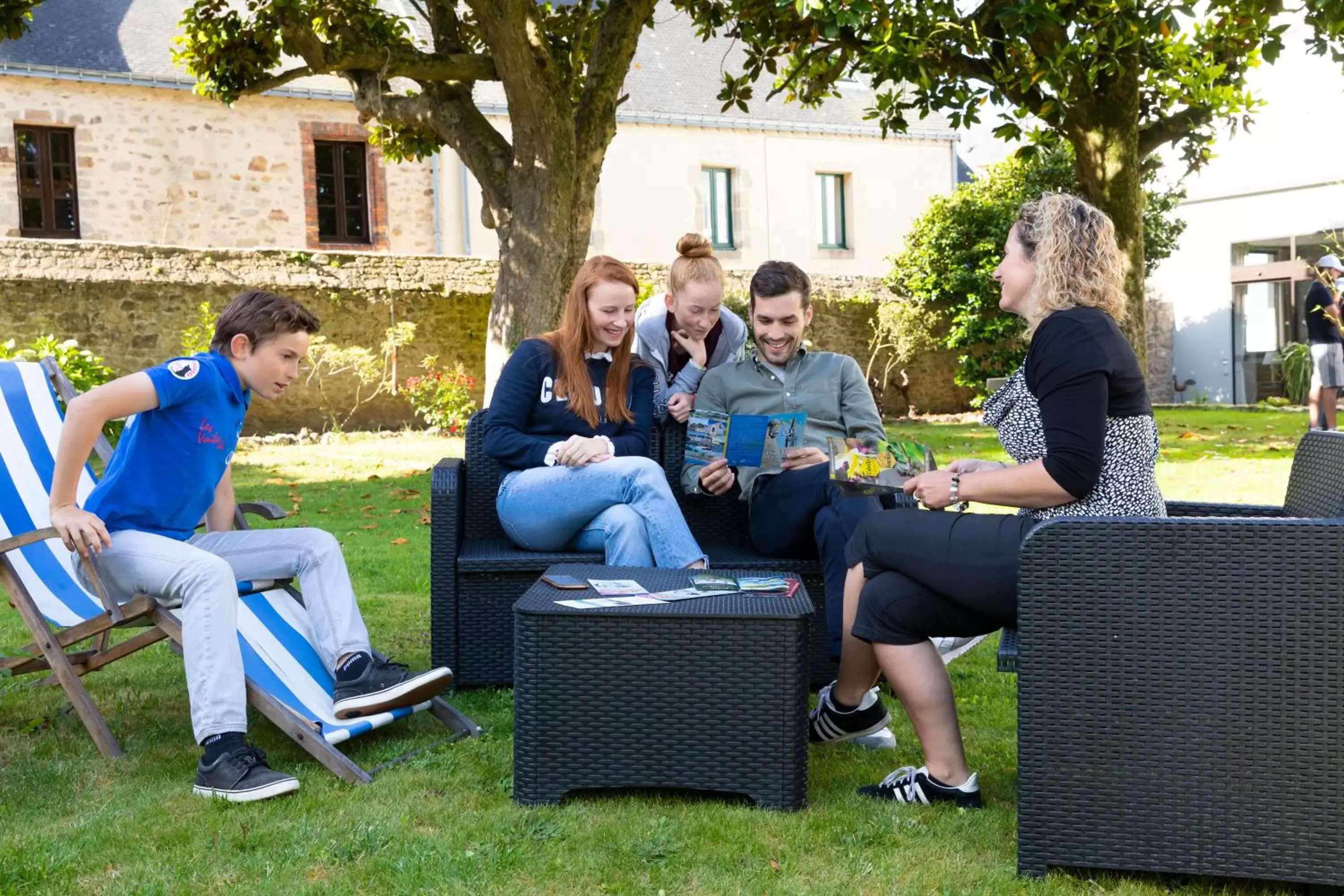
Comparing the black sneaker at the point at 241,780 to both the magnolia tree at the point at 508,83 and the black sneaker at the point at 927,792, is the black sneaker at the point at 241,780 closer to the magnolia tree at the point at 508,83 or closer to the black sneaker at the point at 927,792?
the black sneaker at the point at 927,792

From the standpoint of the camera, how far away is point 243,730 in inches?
127

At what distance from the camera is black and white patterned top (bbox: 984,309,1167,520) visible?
279cm

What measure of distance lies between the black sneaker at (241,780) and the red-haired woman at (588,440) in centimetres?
116

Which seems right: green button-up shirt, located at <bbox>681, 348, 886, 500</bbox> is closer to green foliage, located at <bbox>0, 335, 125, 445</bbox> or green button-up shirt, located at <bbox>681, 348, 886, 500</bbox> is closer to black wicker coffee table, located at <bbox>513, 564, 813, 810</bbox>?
black wicker coffee table, located at <bbox>513, 564, 813, 810</bbox>

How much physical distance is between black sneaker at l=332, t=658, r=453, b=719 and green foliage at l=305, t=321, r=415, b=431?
442 inches

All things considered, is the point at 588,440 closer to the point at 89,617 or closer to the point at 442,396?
the point at 89,617

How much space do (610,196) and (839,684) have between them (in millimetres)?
18342

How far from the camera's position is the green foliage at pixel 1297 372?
18.5 meters

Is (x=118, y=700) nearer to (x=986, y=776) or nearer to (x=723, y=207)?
(x=986, y=776)

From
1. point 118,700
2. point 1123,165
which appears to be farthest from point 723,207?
point 118,700

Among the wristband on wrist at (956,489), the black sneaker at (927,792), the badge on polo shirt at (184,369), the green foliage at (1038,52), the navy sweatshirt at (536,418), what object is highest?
the green foliage at (1038,52)

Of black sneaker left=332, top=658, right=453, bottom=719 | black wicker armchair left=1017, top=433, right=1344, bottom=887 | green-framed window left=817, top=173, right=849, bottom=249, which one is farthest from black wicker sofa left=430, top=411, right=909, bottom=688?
green-framed window left=817, top=173, right=849, bottom=249

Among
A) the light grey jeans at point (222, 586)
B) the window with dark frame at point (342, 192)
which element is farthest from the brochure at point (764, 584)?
the window with dark frame at point (342, 192)

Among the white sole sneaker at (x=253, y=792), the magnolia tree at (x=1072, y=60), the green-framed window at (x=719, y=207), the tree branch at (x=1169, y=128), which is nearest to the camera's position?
the white sole sneaker at (x=253, y=792)
